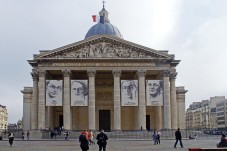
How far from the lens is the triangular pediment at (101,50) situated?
58.9m

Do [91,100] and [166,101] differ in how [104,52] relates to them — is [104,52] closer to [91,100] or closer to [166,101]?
[91,100]

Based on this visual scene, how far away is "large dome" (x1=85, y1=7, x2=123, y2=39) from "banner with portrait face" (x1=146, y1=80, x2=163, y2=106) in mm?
23790

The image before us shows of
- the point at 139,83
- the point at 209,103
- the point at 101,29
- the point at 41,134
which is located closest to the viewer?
the point at 41,134

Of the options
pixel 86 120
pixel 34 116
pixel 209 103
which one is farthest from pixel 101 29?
pixel 209 103

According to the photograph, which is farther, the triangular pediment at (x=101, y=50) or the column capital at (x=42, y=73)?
the triangular pediment at (x=101, y=50)

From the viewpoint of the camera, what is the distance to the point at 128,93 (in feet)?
190

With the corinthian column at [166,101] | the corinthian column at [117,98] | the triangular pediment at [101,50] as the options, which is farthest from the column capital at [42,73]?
the corinthian column at [166,101]

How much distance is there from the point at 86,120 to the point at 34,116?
942cm

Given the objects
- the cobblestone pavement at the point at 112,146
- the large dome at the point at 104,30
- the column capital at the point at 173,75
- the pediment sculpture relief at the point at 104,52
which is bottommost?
the cobblestone pavement at the point at 112,146

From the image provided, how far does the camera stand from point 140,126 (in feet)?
193

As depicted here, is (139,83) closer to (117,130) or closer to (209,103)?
(117,130)

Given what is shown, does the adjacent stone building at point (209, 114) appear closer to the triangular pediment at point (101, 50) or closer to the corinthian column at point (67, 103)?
the triangular pediment at point (101, 50)

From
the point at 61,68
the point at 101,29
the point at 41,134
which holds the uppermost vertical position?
the point at 101,29

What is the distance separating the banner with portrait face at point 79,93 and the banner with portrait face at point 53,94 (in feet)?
5.80
